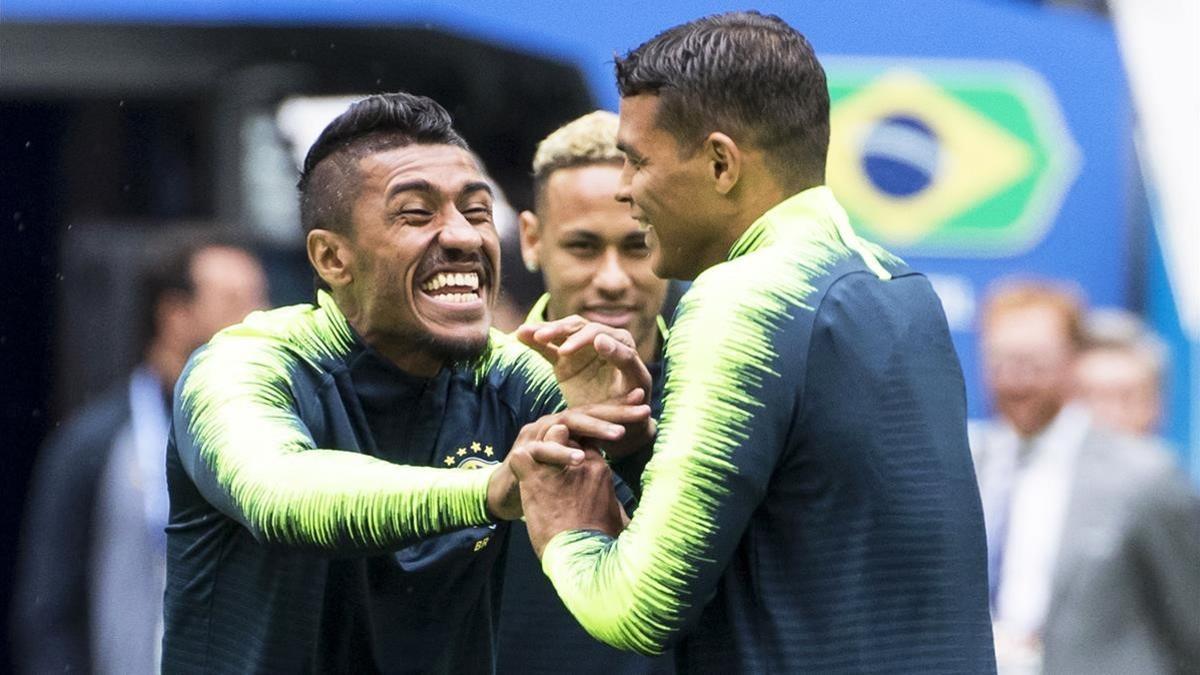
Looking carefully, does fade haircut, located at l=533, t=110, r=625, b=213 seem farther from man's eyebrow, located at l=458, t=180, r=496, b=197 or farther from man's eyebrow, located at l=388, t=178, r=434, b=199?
man's eyebrow, located at l=388, t=178, r=434, b=199

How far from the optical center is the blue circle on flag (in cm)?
1042

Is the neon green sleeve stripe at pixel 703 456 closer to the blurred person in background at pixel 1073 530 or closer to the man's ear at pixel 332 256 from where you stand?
the man's ear at pixel 332 256

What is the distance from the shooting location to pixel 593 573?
348 centimetres

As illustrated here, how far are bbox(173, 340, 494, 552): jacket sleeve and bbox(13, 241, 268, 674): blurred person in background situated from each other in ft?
11.6

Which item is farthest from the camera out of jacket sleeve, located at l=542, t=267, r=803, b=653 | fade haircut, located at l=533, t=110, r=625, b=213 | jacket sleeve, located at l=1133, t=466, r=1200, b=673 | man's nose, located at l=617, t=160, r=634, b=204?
jacket sleeve, located at l=1133, t=466, r=1200, b=673

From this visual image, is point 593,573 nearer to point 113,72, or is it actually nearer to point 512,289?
point 512,289

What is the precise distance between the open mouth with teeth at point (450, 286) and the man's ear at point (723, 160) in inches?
27.4

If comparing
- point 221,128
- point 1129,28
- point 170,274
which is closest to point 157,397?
point 170,274

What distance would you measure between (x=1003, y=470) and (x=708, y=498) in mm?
4004

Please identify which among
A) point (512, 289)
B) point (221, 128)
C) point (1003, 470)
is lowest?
point (1003, 470)

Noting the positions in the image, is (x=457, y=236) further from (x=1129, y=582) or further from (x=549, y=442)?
(x=1129, y=582)

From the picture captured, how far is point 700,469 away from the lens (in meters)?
3.38

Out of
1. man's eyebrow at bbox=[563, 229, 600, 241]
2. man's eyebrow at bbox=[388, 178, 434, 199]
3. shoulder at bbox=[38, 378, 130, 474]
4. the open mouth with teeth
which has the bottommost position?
shoulder at bbox=[38, 378, 130, 474]

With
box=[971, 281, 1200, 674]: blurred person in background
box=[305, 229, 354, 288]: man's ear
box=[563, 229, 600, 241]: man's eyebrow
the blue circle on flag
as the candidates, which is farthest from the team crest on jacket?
the blue circle on flag
